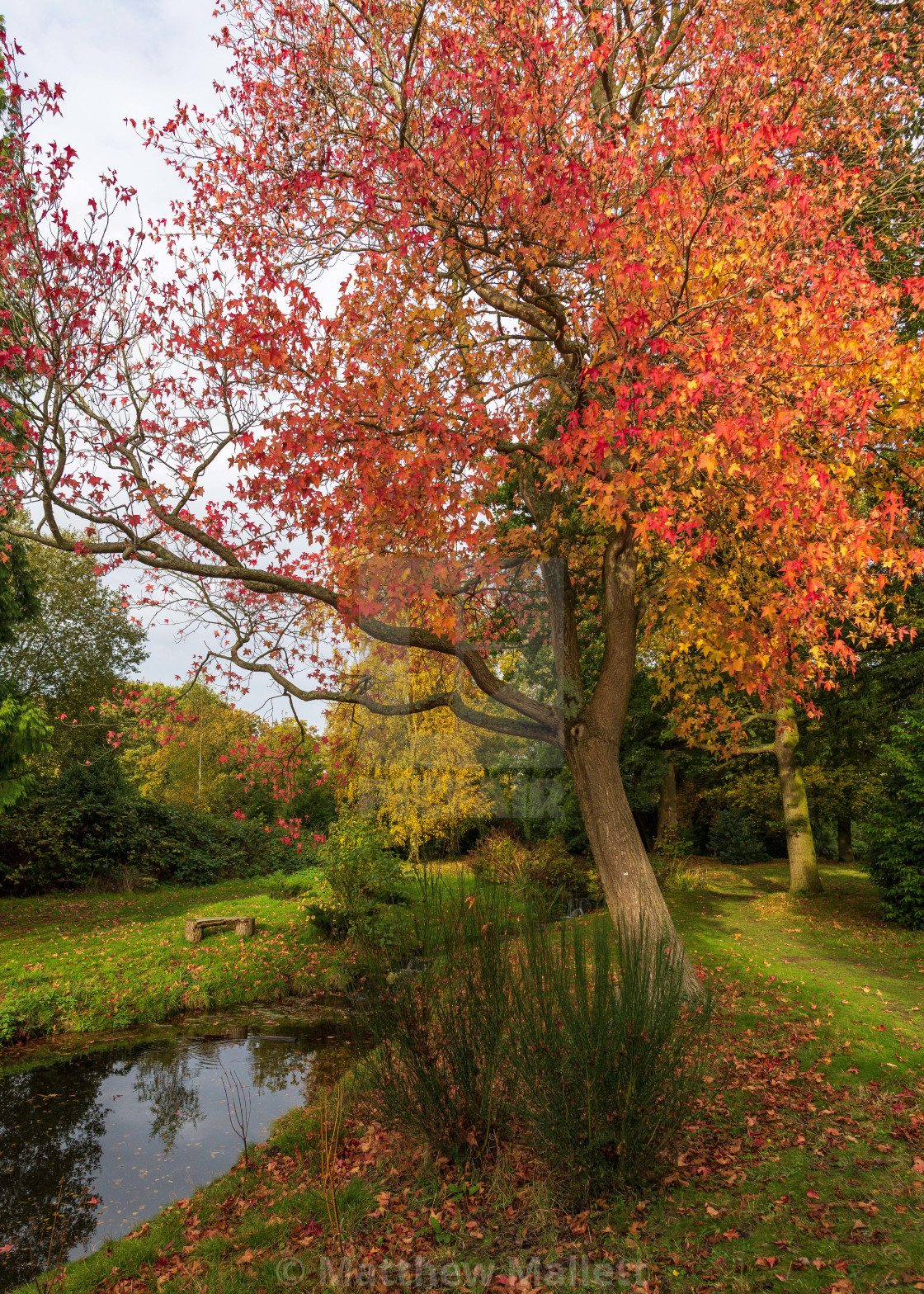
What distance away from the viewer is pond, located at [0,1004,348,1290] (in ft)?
16.5

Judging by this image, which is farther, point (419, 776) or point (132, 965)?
point (419, 776)

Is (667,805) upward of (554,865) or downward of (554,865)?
upward

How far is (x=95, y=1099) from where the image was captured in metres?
7.01

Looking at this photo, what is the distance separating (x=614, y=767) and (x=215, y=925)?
8.60 meters

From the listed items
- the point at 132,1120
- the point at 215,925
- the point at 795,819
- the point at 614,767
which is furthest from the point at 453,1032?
the point at 795,819

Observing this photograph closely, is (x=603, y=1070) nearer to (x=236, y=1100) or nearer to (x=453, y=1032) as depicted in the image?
(x=453, y=1032)

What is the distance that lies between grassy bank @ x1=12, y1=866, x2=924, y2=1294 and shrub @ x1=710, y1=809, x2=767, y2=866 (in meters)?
16.5

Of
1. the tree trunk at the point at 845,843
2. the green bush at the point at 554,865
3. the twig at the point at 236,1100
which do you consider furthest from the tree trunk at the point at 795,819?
the tree trunk at the point at 845,843

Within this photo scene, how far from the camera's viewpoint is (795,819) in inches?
575

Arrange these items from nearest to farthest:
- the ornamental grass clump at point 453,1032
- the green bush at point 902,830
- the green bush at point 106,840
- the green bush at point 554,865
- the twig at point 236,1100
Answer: the ornamental grass clump at point 453,1032, the twig at point 236,1100, the green bush at point 902,830, the green bush at point 554,865, the green bush at point 106,840

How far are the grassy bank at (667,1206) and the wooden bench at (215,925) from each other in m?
6.17

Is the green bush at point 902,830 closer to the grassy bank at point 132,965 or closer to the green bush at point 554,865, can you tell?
the green bush at point 554,865

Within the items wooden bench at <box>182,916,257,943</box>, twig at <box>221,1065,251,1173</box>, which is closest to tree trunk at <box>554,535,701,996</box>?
twig at <box>221,1065,251,1173</box>

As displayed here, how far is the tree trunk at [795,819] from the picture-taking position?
47.0 ft
